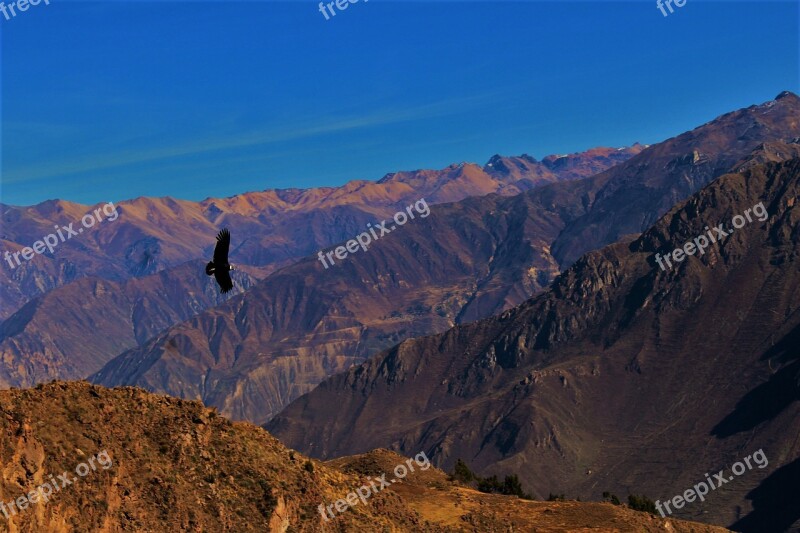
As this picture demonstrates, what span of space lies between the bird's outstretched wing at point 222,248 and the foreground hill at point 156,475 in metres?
30.2

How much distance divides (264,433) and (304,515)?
11972mm

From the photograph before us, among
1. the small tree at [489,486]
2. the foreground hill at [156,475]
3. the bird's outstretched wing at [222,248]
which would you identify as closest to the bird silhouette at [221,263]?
the bird's outstretched wing at [222,248]

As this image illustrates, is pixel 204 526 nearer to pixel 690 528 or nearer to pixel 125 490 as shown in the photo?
pixel 125 490

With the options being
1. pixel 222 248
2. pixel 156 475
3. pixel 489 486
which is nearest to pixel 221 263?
pixel 222 248

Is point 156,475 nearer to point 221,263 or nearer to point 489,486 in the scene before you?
point 221,263

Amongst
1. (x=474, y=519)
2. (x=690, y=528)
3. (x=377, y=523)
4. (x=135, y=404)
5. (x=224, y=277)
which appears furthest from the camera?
(x=690, y=528)

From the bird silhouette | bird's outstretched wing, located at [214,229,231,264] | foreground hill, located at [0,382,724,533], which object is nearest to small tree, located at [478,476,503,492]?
foreground hill, located at [0,382,724,533]

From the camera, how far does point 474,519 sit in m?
112

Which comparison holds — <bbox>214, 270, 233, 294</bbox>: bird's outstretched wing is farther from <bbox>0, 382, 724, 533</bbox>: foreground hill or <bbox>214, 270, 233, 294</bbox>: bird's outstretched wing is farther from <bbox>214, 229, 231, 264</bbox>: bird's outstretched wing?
<bbox>0, 382, 724, 533</bbox>: foreground hill

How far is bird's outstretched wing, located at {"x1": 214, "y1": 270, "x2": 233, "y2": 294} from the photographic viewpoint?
177 feet

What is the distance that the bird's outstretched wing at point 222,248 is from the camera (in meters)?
Answer: 53.4

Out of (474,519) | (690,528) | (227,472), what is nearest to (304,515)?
(227,472)

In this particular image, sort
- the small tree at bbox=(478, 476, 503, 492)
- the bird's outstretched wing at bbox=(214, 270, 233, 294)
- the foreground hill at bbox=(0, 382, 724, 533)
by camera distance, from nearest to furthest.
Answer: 1. the bird's outstretched wing at bbox=(214, 270, 233, 294)
2. the foreground hill at bbox=(0, 382, 724, 533)
3. the small tree at bbox=(478, 476, 503, 492)

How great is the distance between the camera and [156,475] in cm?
8694
